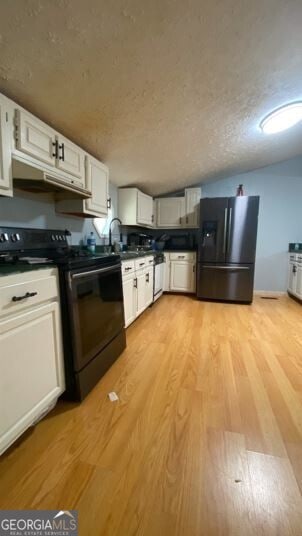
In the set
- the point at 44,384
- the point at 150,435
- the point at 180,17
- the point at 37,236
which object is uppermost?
the point at 180,17

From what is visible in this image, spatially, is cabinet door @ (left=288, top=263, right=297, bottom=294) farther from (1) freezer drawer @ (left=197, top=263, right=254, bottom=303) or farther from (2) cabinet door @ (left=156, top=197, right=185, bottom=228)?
(2) cabinet door @ (left=156, top=197, right=185, bottom=228)

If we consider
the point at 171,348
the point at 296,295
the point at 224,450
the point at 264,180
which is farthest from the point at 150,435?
the point at 264,180

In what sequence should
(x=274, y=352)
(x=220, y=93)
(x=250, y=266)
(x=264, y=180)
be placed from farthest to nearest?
(x=264, y=180), (x=250, y=266), (x=274, y=352), (x=220, y=93)

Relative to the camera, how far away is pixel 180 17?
1.10 m

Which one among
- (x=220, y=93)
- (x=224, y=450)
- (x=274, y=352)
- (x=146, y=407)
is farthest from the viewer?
(x=274, y=352)

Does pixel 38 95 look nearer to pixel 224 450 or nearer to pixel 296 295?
pixel 224 450

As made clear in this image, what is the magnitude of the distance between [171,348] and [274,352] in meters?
0.91

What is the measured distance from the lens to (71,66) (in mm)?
1251

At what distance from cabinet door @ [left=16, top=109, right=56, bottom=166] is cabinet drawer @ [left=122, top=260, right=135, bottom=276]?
1.02m

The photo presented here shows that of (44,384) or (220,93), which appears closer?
(44,384)

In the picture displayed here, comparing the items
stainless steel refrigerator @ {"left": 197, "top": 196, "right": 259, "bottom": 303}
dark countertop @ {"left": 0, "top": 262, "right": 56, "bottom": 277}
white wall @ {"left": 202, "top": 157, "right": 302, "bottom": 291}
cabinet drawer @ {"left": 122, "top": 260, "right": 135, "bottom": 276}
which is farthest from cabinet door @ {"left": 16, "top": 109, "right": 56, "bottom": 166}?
white wall @ {"left": 202, "top": 157, "right": 302, "bottom": 291}

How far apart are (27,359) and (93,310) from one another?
0.52 meters

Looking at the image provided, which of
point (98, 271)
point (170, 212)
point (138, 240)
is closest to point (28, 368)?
point (98, 271)

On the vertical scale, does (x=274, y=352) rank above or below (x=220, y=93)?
below
